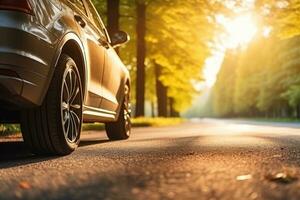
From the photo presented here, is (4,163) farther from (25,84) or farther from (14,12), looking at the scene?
(14,12)

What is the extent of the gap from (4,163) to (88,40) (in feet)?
6.22

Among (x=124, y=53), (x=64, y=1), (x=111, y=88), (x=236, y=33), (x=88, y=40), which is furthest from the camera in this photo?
(x=124, y=53)

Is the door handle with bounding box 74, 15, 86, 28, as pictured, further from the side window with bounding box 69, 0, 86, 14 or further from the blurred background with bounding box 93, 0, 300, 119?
the blurred background with bounding box 93, 0, 300, 119

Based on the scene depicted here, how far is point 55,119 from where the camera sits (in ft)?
16.7

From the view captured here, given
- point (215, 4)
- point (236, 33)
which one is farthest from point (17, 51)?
point (236, 33)

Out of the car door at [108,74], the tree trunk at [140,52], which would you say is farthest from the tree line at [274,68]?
the car door at [108,74]

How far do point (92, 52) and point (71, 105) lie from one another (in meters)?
0.93

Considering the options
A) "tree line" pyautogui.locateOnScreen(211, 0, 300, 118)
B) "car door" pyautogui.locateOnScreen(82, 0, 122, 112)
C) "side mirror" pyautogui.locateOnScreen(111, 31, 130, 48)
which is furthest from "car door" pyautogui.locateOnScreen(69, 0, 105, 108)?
"tree line" pyautogui.locateOnScreen(211, 0, 300, 118)

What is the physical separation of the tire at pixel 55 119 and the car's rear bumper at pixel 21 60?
0.27 metres

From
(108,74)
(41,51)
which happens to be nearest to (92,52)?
(108,74)

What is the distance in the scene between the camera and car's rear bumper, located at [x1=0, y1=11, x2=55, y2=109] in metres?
4.45

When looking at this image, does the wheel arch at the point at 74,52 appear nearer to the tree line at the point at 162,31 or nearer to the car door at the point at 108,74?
the car door at the point at 108,74

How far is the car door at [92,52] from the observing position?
608 centimetres

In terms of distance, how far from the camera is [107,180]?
132 inches
